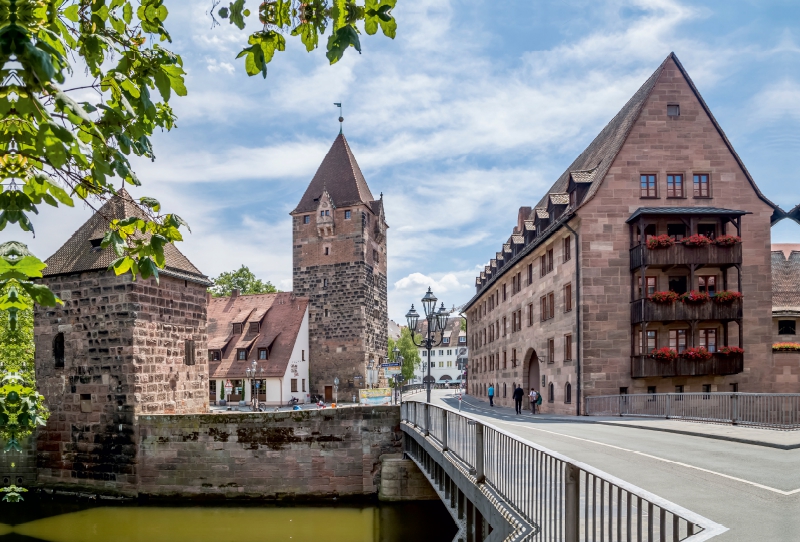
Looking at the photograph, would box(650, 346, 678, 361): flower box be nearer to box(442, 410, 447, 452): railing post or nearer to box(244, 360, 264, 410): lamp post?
box(442, 410, 447, 452): railing post

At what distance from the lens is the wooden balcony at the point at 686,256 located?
24328mm

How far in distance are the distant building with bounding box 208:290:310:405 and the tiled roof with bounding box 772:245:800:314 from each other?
29.5 m

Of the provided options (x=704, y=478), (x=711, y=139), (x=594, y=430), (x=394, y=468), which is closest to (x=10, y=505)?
(x=394, y=468)

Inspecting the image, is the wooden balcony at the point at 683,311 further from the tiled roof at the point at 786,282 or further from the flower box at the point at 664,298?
the tiled roof at the point at 786,282

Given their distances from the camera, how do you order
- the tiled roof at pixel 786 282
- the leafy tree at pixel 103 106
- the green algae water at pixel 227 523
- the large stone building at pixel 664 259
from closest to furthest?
the leafy tree at pixel 103 106
the green algae water at pixel 227 523
the large stone building at pixel 664 259
the tiled roof at pixel 786 282

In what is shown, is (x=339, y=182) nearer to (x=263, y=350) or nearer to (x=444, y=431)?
(x=263, y=350)

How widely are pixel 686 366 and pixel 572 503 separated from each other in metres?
21.8

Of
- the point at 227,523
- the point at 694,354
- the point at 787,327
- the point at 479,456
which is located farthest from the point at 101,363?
the point at 787,327

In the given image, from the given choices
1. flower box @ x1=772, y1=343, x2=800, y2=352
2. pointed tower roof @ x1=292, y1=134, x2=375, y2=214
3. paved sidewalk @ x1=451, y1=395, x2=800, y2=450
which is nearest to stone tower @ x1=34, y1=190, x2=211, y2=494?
paved sidewalk @ x1=451, y1=395, x2=800, y2=450

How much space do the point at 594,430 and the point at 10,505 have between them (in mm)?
20676

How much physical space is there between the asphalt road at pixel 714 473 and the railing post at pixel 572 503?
5.16ft

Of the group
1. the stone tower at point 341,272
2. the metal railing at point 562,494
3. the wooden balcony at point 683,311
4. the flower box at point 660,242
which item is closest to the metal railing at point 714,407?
the wooden balcony at point 683,311

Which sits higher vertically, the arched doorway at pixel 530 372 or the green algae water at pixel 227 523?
the arched doorway at pixel 530 372

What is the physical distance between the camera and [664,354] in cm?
2403
